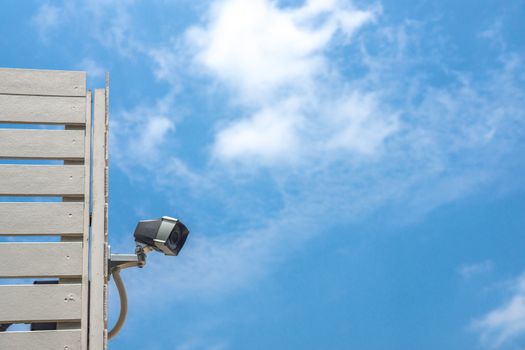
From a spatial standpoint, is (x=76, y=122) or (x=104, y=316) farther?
(x=76, y=122)

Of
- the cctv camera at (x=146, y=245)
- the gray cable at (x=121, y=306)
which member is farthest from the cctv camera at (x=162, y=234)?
the gray cable at (x=121, y=306)

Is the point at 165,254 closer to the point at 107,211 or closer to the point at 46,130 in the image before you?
the point at 107,211

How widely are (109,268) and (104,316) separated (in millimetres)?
429

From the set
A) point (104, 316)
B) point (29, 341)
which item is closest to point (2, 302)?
point (29, 341)

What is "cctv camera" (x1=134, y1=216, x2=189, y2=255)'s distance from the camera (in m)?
5.25

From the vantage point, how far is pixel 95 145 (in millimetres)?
5316

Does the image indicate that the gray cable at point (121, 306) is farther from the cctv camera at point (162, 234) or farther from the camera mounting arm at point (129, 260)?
the cctv camera at point (162, 234)

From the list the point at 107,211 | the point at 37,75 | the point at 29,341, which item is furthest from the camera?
the point at 37,75

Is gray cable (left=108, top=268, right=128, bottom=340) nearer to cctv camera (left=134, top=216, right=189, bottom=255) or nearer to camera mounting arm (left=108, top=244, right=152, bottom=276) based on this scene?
camera mounting arm (left=108, top=244, right=152, bottom=276)

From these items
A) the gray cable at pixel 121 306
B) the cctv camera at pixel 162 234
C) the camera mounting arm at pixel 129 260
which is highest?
the cctv camera at pixel 162 234

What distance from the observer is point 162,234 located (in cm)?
525

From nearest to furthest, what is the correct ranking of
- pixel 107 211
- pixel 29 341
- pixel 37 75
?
1. pixel 29 341
2. pixel 107 211
3. pixel 37 75

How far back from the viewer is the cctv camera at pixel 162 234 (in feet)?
17.2

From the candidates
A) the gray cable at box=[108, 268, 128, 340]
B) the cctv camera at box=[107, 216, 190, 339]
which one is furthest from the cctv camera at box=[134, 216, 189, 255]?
the gray cable at box=[108, 268, 128, 340]
